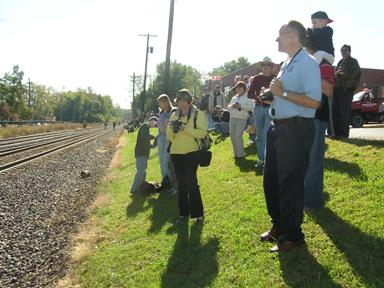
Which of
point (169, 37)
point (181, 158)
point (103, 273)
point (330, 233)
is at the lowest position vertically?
point (103, 273)

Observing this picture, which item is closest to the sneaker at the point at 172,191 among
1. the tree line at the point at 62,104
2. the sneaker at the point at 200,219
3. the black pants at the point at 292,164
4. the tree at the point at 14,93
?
the sneaker at the point at 200,219

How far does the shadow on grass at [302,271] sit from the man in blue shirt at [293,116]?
29cm

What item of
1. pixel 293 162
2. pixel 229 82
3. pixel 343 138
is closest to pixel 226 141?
pixel 343 138

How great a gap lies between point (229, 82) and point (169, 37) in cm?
2950

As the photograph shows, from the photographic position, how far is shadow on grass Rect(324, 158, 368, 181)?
21.9ft

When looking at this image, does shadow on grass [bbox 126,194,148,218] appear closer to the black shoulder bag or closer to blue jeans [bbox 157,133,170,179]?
blue jeans [bbox 157,133,170,179]

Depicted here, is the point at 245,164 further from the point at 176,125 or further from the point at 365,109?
the point at 365,109

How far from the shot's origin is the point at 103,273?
6.11m

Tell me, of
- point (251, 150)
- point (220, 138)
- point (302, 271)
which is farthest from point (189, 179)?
point (220, 138)

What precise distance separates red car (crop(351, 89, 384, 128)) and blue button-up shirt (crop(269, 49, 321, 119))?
15442 mm

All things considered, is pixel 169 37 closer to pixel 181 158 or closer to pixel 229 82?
pixel 181 158

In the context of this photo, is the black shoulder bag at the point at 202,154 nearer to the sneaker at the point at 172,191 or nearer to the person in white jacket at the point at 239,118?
the sneaker at the point at 172,191

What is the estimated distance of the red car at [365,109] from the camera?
19.0 meters

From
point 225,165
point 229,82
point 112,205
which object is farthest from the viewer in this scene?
point 229,82
